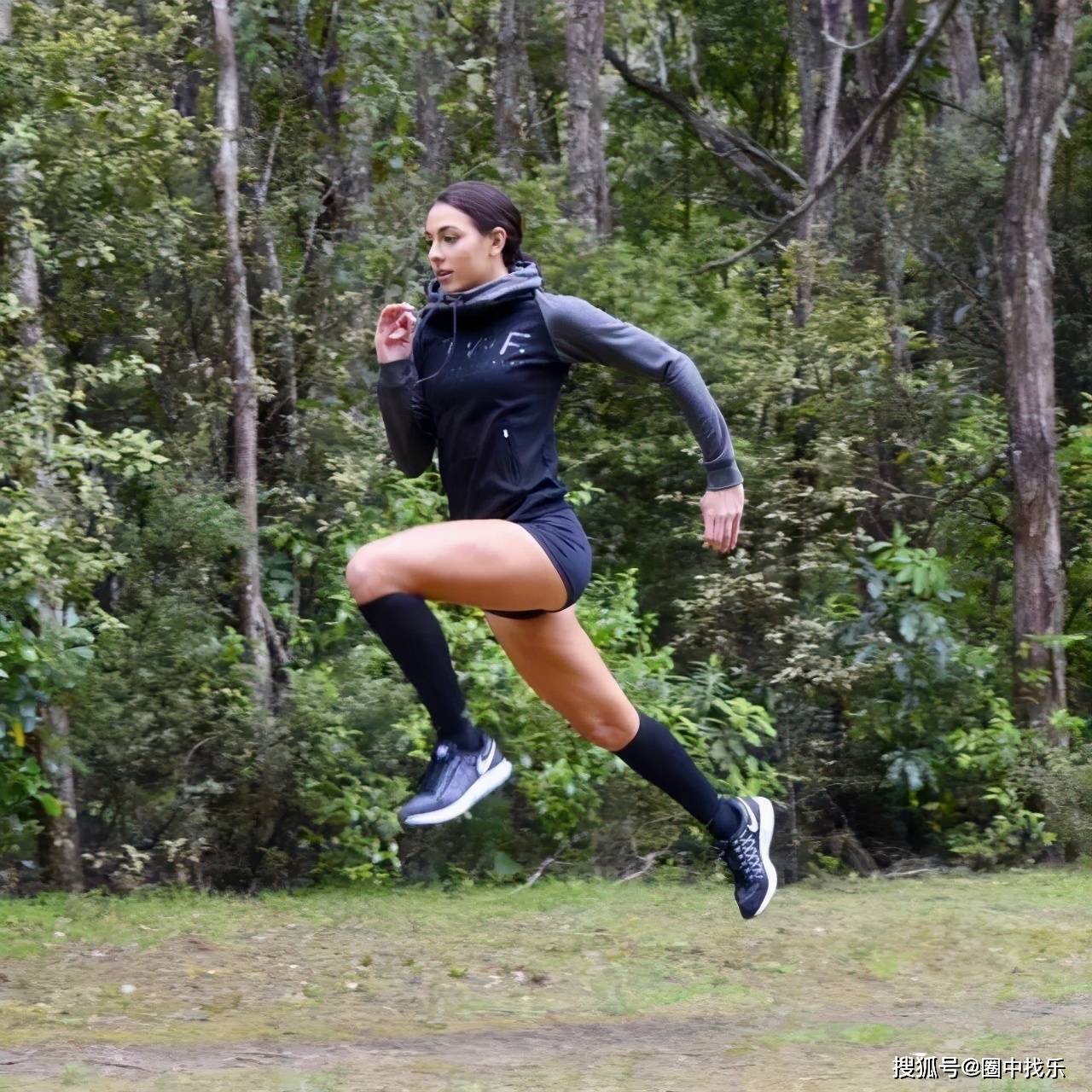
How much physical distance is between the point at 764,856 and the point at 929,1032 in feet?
3.04

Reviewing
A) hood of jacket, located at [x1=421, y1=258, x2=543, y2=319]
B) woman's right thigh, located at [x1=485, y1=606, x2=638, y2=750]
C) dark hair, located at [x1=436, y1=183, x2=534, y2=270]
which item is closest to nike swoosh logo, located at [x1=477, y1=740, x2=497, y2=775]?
woman's right thigh, located at [x1=485, y1=606, x2=638, y2=750]

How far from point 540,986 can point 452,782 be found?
7.71 feet

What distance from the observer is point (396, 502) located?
8625 millimetres

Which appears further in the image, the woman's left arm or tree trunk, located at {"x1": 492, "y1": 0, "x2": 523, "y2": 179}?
tree trunk, located at {"x1": 492, "y1": 0, "x2": 523, "y2": 179}

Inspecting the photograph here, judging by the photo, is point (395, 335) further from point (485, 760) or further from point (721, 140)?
point (721, 140)

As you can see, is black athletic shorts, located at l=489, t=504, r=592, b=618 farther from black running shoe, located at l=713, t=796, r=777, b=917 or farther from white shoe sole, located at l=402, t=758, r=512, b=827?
black running shoe, located at l=713, t=796, r=777, b=917

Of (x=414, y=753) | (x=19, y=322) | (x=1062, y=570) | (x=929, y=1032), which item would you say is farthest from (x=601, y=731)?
(x=1062, y=570)

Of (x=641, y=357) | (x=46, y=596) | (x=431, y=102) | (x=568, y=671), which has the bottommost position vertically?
(x=568, y=671)

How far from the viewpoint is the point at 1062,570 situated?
10727 millimetres

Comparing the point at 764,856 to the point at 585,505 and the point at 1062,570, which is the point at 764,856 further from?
the point at 1062,570

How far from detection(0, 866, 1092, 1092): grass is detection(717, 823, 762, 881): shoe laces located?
1.84ft

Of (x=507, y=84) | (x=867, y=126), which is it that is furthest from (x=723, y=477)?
(x=507, y=84)

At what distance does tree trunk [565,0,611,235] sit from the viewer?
11.8m

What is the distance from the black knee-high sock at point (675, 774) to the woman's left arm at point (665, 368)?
0.75m
